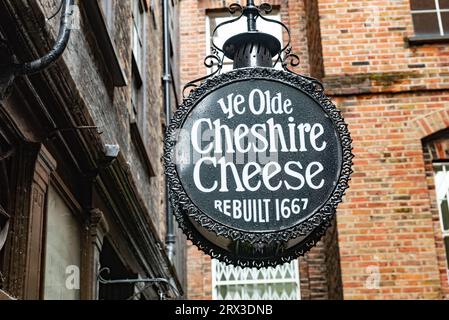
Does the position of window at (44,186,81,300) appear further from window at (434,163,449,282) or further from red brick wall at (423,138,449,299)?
window at (434,163,449,282)

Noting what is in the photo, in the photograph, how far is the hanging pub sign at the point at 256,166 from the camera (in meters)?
3.77

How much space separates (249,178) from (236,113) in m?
0.37

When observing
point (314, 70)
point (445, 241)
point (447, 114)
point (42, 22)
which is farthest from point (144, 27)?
point (42, 22)

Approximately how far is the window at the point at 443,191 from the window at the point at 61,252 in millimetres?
4720

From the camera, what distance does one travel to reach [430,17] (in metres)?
10.4

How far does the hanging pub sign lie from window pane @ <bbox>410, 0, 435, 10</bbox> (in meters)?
6.86

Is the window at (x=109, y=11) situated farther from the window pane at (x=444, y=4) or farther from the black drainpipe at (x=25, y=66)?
the window pane at (x=444, y=4)

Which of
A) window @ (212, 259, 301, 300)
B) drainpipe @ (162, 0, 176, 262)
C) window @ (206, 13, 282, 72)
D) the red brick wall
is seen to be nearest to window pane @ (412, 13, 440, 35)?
the red brick wall

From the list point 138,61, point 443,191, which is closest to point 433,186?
point 443,191

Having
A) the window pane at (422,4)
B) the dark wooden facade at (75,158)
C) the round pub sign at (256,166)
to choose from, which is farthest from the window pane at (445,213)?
the round pub sign at (256,166)

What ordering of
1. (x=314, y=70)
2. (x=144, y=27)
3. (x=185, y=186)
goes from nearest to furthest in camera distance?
1. (x=185, y=186)
2. (x=144, y=27)
3. (x=314, y=70)

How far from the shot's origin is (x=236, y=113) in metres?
4.00
